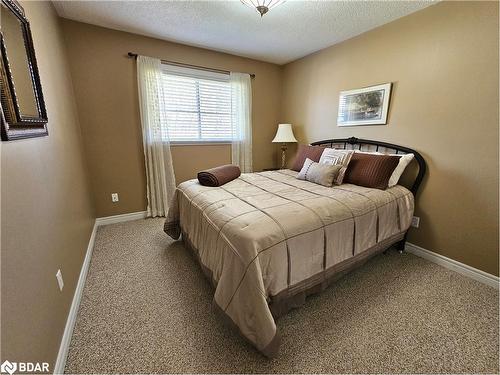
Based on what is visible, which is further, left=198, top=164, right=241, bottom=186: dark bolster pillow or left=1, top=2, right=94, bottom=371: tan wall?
left=198, top=164, right=241, bottom=186: dark bolster pillow

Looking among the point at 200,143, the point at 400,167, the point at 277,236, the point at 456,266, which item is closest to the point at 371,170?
the point at 400,167

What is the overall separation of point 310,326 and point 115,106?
3.25 metres

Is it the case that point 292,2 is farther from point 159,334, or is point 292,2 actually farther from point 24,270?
point 159,334

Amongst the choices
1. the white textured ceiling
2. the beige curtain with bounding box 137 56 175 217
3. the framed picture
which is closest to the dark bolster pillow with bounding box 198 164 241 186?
the beige curtain with bounding box 137 56 175 217

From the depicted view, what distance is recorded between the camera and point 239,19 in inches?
92.6

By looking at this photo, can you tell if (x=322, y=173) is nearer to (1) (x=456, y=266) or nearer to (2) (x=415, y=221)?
(2) (x=415, y=221)

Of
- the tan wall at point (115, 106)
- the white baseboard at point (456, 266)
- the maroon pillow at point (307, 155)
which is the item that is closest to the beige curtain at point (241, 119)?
the tan wall at point (115, 106)

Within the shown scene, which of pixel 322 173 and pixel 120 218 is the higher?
pixel 322 173

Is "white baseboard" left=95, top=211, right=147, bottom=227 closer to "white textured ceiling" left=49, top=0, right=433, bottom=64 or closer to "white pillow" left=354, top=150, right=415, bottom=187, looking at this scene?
"white textured ceiling" left=49, top=0, right=433, bottom=64

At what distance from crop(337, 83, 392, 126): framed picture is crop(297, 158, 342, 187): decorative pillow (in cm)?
85

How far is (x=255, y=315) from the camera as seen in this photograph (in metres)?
1.13

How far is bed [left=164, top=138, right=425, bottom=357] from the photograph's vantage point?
3.83 feet

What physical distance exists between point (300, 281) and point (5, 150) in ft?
5.40

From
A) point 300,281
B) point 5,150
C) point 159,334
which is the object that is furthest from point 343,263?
point 5,150
